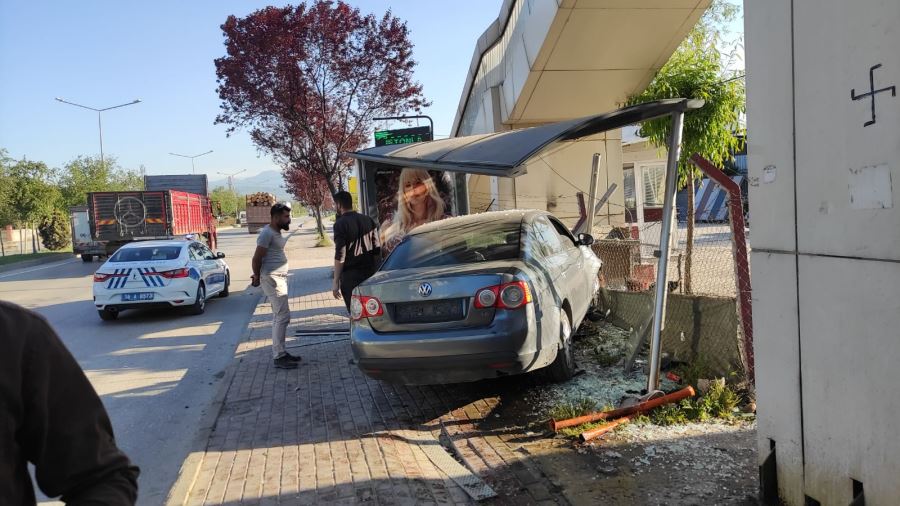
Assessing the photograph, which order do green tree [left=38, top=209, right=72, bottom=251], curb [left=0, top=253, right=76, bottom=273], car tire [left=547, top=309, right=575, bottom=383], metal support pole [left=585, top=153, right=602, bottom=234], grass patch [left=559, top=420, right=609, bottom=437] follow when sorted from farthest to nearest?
green tree [left=38, top=209, right=72, bottom=251], curb [left=0, top=253, right=76, bottom=273], metal support pole [left=585, top=153, right=602, bottom=234], car tire [left=547, top=309, right=575, bottom=383], grass patch [left=559, top=420, right=609, bottom=437]

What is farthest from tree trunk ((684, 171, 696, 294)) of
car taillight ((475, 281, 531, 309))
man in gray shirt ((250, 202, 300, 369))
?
man in gray shirt ((250, 202, 300, 369))

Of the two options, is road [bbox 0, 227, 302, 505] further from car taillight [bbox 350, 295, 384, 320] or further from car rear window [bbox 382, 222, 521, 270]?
car rear window [bbox 382, 222, 521, 270]

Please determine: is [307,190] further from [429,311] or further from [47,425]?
[47,425]

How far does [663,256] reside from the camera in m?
4.96

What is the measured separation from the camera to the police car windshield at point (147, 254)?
11.6 meters

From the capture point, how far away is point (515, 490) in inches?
149

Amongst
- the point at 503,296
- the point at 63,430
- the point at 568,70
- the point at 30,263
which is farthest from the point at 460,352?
the point at 30,263

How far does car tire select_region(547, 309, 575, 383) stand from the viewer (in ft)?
18.0

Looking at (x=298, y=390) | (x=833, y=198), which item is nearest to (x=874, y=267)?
(x=833, y=198)

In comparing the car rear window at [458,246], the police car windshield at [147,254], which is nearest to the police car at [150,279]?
the police car windshield at [147,254]

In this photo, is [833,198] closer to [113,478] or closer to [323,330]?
[113,478]

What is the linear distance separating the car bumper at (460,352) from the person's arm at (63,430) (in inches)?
137

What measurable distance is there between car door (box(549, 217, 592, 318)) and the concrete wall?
2867 mm

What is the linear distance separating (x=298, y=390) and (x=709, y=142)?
5.51 metres
